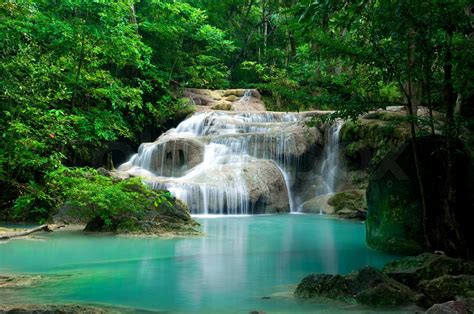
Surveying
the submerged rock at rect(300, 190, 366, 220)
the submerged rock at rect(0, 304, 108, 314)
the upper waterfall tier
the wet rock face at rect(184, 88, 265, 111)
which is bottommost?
the submerged rock at rect(0, 304, 108, 314)

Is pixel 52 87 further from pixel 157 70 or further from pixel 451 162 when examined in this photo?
pixel 157 70

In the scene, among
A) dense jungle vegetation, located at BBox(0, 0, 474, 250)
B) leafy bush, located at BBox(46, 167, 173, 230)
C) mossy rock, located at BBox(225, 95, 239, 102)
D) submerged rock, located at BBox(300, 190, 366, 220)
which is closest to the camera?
dense jungle vegetation, located at BBox(0, 0, 474, 250)

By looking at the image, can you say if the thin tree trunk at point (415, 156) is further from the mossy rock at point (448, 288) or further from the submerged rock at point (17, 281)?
the submerged rock at point (17, 281)

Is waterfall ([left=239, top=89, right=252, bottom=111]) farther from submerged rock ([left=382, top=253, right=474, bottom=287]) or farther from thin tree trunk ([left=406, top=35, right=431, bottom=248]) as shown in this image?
submerged rock ([left=382, top=253, right=474, bottom=287])

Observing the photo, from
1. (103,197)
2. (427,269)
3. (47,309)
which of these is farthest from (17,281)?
(427,269)

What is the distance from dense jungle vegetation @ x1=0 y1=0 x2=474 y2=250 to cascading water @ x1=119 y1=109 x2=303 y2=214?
8.25 ft

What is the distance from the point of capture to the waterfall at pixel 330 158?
16.9 meters

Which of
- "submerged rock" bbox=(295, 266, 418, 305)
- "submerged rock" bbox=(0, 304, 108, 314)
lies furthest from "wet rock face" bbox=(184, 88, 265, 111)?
"submerged rock" bbox=(0, 304, 108, 314)

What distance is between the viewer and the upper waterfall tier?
1457 cm

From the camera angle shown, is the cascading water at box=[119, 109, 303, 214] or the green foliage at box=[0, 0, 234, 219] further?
the cascading water at box=[119, 109, 303, 214]

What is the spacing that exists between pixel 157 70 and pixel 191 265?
18.2 metres

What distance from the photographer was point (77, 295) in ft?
14.8

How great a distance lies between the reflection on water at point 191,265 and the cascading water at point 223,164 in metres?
4.29

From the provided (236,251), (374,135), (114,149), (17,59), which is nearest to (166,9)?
(114,149)
